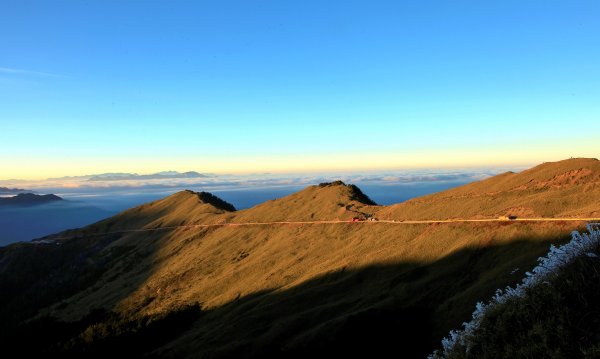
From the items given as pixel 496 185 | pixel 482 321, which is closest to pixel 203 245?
pixel 496 185

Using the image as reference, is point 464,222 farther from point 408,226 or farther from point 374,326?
point 374,326

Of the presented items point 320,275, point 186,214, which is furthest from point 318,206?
point 186,214

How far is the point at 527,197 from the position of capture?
5856cm

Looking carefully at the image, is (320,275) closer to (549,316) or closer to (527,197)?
(527,197)

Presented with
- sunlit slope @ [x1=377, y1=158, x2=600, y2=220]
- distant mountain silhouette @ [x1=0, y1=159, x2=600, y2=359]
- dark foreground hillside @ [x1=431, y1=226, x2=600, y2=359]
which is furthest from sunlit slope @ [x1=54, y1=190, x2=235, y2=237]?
dark foreground hillside @ [x1=431, y1=226, x2=600, y2=359]

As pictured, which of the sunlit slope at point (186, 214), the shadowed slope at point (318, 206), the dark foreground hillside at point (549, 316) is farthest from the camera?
the sunlit slope at point (186, 214)

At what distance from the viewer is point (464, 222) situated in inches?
2222

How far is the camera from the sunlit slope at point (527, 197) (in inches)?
1911

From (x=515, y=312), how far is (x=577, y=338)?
159 cm

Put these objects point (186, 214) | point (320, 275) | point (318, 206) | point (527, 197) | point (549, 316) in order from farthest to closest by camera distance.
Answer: point (186, 214) < point (318, 206) < point (320, 275) < point (527, 197) < point (549, 316)

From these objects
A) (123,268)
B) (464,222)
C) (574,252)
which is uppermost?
(574,252)

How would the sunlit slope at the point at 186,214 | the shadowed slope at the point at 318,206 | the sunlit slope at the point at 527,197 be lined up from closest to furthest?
the sunlit slope at the point at 527,197 → the shadowed slope at the point at 318,206 → the sunlit slope at the point at 186,214

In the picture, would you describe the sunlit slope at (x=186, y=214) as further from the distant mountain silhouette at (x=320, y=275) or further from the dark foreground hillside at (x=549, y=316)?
the dark foreground hillside at (x=549, y=316)

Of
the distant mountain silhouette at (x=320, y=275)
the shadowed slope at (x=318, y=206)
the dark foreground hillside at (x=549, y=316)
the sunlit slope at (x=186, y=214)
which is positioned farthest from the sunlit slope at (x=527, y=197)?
the sunlit slope at (x=186, y=214)
